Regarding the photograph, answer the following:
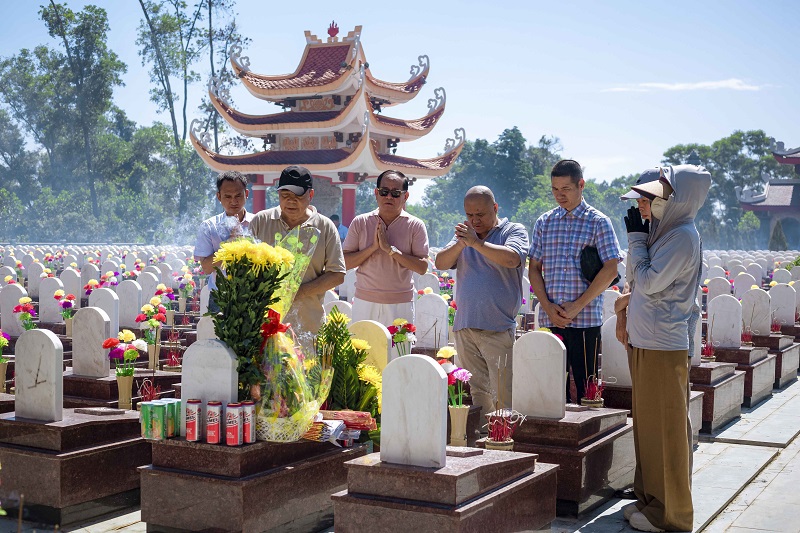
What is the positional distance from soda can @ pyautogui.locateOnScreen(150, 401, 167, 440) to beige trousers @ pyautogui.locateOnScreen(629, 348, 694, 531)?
233 centimetres

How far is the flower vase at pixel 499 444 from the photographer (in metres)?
4.83

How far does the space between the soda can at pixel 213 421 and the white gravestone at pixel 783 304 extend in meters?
8.71

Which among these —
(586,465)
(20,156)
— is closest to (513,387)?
(586,465)

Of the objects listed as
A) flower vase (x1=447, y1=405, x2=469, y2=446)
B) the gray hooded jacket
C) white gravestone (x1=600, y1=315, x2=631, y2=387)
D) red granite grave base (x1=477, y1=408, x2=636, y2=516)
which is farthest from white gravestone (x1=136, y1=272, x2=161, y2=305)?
the gray hooded jacket

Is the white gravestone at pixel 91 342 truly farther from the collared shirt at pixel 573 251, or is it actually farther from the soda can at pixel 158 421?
the collared shirt at pixel 573 251

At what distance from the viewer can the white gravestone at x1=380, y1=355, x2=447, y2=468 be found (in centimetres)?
396

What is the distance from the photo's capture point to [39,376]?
16.4 feet

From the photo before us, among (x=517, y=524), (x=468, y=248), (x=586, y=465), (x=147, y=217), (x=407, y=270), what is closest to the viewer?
(x=517, y=524)

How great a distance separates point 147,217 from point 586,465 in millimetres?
54698

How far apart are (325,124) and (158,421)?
27178 millimetres

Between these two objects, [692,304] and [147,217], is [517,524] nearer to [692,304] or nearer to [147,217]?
[692,304]

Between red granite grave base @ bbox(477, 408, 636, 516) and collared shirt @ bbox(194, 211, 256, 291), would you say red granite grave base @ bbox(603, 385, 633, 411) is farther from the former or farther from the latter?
collared shirt @ bbox(194, 211, 256, 291)

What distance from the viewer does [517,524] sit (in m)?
4.32

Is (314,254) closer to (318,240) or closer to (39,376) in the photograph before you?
(318,240)
